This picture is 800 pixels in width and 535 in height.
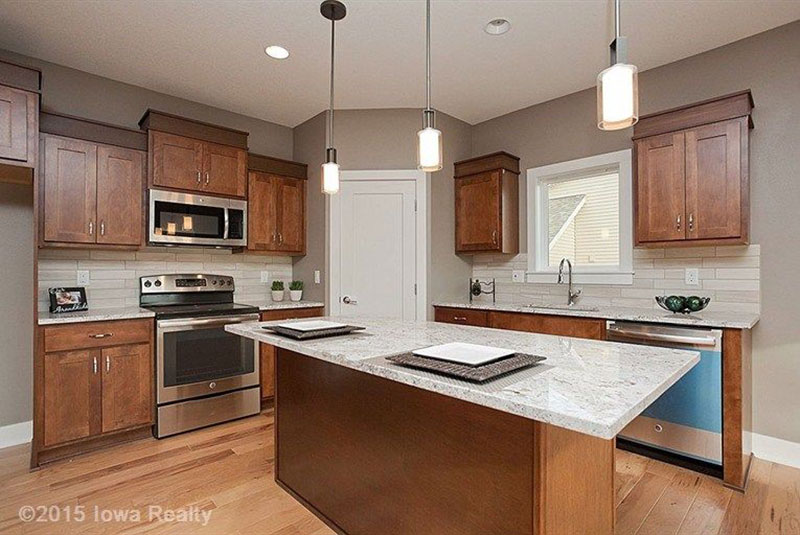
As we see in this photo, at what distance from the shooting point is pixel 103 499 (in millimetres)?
2232

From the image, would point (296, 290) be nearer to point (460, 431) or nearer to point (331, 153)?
point (331, 153)

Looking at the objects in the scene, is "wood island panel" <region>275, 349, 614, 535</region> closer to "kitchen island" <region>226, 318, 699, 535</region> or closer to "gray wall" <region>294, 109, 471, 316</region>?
"kitchen island" <region>226, 318, 699, 535</region>

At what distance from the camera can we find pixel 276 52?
299cm

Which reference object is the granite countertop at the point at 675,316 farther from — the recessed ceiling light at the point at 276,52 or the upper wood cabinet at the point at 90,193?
the upper wood cabinet at the point at 90,193

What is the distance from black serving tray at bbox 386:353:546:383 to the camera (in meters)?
1.16

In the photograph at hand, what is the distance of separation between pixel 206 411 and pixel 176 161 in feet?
6.47

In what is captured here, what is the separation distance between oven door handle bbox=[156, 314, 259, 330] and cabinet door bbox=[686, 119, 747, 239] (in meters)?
3.29

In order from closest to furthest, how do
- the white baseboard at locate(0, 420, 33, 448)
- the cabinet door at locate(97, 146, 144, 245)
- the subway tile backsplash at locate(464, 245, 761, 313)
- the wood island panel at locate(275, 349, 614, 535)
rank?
the wood island panel at locate(275, 349, 614, 535), the subway tile backsplash at locate(464, 245, 761, 313), the white baseboard at locate(0, 420, 33, 448), the cabinet door at locate(97, 146, 144, 245)

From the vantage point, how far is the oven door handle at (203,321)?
308cm

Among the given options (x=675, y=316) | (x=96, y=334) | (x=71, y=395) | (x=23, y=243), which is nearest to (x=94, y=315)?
(x=96, y=334)

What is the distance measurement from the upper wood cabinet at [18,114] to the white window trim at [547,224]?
146 inches

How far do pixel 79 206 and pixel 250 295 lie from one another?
1.60 meters

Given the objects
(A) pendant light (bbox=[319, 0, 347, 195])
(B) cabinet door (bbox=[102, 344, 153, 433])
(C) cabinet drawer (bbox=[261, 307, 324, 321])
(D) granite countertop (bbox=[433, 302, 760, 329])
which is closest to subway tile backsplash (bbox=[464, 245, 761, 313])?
(D) granite countertop (bbox=[433, 302, 760, 329])

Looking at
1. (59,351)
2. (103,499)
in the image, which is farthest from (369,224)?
(103,499)
